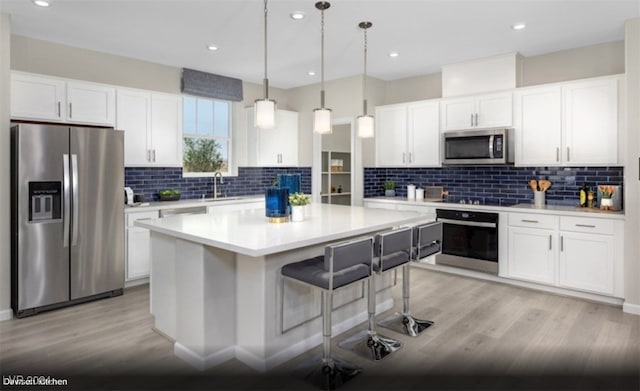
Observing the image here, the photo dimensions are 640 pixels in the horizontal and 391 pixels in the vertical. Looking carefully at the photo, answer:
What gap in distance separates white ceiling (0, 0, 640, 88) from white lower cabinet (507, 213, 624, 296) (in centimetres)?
191

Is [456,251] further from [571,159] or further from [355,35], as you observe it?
[355,35]

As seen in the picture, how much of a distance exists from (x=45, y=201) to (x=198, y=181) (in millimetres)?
2203

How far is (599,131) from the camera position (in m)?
4.13

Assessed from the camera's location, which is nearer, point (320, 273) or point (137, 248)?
point (320, 273)

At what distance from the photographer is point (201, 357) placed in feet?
8.78

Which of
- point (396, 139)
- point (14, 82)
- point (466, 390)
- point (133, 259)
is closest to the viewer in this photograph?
point (466, 390)

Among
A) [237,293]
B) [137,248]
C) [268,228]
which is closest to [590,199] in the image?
[268,228]

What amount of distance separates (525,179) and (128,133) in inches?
189

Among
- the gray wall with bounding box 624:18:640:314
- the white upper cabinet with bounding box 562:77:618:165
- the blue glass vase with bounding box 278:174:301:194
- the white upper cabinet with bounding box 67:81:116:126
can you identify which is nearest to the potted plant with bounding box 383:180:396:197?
the white upper cabinet with bounding box 562:77:618:165

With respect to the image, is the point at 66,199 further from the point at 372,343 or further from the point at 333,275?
the point at 372,343

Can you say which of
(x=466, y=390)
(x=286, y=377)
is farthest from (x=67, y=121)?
(x=466, y=390)

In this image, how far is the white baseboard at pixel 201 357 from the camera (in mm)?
2672

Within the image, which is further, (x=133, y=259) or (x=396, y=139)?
(x=396, y=139)

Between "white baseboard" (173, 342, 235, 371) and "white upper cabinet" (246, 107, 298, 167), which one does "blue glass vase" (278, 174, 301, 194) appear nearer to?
"white baseboard" (173, 342, 235, 371)
